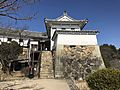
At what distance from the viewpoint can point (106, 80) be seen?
10.6 metres

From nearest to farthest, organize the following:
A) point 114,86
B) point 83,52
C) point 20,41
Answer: point 114,86 → point 83,52 → point 20,41

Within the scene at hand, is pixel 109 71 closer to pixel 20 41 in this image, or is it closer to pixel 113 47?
pixel 20 41

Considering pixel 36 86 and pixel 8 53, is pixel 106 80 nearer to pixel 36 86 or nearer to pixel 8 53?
pixel 36 86

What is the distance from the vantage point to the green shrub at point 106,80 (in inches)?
413

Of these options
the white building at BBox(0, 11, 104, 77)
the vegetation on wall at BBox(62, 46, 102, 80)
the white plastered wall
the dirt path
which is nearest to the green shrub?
the dirt path

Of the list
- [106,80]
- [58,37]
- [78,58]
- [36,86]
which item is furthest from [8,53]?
[106,80]

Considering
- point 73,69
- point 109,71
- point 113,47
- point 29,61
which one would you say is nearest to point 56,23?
point 29,61

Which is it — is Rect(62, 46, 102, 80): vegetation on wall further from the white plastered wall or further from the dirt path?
the dirt path

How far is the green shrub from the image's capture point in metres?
10.5

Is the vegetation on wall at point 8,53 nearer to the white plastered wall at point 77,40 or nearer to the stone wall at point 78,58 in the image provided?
the white plastered wall at point 77,40

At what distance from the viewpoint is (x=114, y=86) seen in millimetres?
10500

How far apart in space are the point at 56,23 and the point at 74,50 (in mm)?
11015

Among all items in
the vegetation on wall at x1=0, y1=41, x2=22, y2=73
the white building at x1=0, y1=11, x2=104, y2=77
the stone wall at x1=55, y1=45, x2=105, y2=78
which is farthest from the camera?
the vegetation on wall at x1=0, y1=41, x2=22, y2=73

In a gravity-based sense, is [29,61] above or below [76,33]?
below
